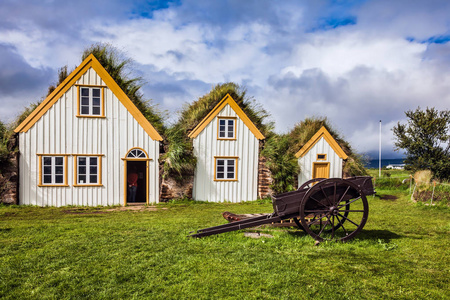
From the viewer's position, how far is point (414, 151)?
23.7 metres

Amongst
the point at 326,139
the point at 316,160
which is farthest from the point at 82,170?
the point at 326,139

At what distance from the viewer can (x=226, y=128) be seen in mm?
16828

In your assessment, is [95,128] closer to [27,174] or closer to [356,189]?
[27,174]

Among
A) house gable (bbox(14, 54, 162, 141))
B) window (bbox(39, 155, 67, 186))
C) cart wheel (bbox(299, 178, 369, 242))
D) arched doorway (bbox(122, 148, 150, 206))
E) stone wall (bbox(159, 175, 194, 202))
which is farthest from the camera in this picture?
stone wall (bbox(159, 175, 194, 202))

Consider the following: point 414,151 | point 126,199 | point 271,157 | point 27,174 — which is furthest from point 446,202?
point 27,174

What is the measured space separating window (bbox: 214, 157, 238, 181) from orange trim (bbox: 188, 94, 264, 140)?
1.85m

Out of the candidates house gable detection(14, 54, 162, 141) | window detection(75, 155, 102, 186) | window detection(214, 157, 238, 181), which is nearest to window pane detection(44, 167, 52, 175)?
window detection(75, 155, 102, 186)

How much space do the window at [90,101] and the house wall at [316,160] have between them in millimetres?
11437

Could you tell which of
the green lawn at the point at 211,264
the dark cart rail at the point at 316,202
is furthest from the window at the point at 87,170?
the dark cart rail at the point at 316,202

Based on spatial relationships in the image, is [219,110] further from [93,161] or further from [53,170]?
[53,170]

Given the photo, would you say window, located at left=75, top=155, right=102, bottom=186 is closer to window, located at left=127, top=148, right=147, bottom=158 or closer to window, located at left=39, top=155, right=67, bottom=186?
window, located at left=39, top=155, right=67, bottom=186

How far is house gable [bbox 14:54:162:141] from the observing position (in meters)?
14.4

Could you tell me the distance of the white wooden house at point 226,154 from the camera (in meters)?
16.4

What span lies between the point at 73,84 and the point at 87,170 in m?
4.26
